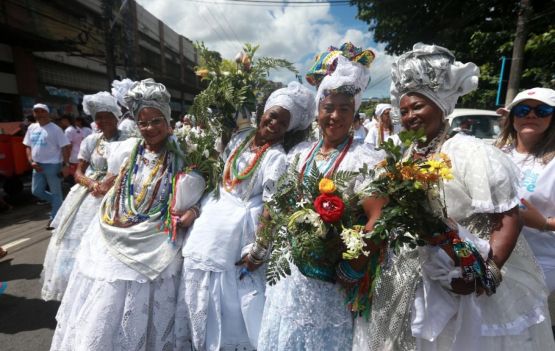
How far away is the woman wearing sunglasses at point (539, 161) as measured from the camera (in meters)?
2.24

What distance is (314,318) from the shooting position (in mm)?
1842

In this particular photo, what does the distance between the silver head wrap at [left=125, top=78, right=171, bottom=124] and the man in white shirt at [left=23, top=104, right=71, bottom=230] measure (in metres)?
4.52

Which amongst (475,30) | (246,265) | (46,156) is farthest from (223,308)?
(475,30)

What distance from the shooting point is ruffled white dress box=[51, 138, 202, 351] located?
234cm

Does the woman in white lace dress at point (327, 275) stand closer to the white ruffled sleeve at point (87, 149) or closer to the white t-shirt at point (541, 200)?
the white t-shirt at point (541, 200)

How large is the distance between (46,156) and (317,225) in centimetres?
637

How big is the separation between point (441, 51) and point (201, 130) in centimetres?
203

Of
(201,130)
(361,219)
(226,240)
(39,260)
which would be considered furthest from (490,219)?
(39,260)

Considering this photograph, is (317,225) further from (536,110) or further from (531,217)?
(536,110)

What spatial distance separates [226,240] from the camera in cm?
241

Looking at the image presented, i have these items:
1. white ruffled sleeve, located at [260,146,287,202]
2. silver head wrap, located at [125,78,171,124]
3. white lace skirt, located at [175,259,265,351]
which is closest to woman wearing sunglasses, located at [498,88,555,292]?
white ruffled sleeve, located at [260,146,287,202]

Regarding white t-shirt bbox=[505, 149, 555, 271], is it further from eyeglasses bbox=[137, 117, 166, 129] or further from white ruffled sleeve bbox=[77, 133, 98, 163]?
white ruffled sleeve bbox=[77, 133, 98, 163]

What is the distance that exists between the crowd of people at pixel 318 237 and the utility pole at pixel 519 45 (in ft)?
24.1

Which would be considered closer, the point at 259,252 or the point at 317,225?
the point at 317,225
